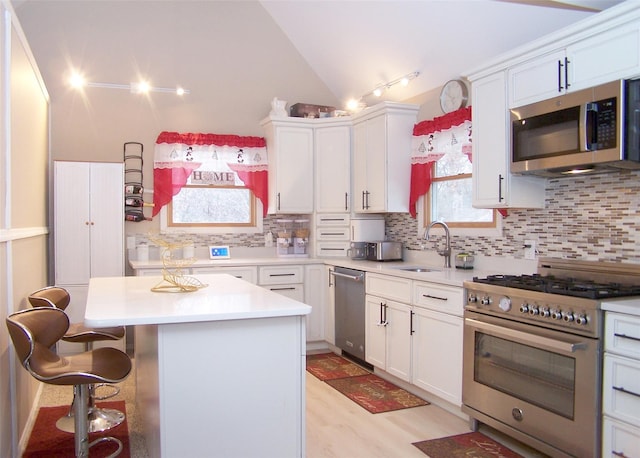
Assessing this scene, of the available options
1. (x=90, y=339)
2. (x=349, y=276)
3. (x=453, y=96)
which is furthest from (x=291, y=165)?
(x=90, y=339)

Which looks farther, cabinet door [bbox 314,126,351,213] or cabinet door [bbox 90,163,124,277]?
cabinet door [bbox 314,126,351,213]

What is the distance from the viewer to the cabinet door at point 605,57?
8.30 feet

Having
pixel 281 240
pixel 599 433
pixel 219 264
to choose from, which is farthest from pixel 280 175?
pixel 599 433

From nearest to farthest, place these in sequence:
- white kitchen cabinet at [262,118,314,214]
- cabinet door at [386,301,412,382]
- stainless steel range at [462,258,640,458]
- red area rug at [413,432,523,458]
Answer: stainless steel range at [462,258,640,458] < red area rug at [413,432,523,458] < cabinet door at [386,301,412,382] < white kitchen cabinet at [262,118,314,214]

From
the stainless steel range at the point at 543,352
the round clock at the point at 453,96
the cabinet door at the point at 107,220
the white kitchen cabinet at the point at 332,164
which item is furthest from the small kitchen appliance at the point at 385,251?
the cabinet door at the point at 107,220

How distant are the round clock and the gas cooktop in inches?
63.2

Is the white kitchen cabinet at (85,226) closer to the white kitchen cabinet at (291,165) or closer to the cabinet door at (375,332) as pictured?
the white kitchen cabinet at (291,165)

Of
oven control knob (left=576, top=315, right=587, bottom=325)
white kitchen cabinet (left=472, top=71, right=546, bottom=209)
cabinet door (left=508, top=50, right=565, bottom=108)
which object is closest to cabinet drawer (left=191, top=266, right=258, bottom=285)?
white kitchen cabinet (left=472, top=71, right=546, bottom=209)

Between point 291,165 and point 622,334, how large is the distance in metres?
3.62


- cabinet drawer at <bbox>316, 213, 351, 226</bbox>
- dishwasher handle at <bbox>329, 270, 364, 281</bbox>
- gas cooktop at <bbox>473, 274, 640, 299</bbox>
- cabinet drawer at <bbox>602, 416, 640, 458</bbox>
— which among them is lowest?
cabinet drawer at <bbox>602, 416, 640, 458</bbox>

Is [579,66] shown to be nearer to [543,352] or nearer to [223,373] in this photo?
[543,352]

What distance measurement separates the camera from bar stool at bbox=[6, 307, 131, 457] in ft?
7.57

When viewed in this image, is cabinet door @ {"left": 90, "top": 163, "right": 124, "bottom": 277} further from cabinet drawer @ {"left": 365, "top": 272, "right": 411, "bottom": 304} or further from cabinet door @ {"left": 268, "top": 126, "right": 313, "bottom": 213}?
cabinet drawer @ {"left": 365, "top": 272, "right": 411, "bottom": 304}

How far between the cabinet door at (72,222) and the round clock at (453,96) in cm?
314
